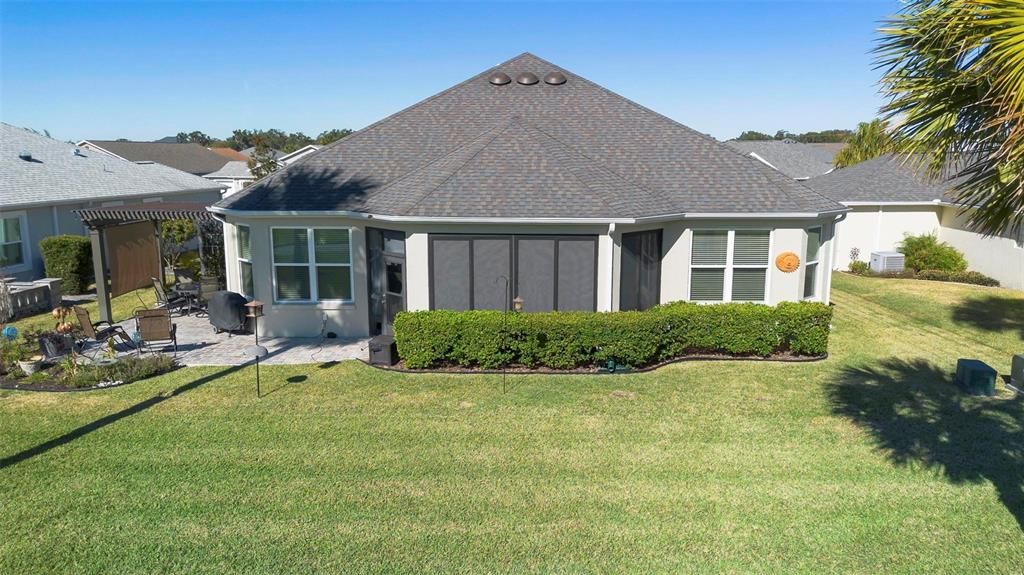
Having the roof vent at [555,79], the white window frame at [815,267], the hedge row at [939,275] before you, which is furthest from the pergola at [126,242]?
the hedge row at [939,275]

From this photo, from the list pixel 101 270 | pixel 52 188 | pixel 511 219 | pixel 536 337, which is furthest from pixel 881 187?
pixel 52 188

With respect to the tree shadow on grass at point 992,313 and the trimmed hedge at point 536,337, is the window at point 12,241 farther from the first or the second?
the tree shadow on grass at point 992,313

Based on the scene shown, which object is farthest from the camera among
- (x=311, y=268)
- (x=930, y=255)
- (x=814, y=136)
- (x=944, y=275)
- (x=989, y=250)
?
(x=814, y=136)

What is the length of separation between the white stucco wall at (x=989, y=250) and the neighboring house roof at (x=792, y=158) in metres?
21.2

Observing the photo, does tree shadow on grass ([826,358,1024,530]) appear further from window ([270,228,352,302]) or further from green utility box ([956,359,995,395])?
window ([270,228,352,302])

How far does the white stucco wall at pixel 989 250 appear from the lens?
20.7 meters

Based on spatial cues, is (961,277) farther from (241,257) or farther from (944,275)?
(241,257)

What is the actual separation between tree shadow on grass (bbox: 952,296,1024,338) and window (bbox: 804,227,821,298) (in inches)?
179

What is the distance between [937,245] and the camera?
23.9m

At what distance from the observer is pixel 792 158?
48250 mm

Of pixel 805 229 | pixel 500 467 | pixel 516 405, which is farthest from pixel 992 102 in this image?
pixel 805 229

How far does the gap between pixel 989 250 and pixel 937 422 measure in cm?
1564

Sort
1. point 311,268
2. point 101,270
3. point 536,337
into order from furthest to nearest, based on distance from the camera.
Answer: point 101,270
point 311,268
point 536,337

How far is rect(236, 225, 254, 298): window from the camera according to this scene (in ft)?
48.6
